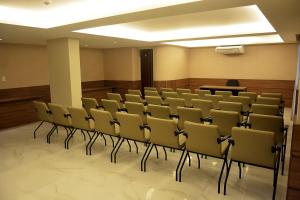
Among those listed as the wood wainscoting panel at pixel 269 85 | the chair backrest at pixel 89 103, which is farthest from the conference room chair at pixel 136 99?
the wood wainscoting panel at pixel 269 85

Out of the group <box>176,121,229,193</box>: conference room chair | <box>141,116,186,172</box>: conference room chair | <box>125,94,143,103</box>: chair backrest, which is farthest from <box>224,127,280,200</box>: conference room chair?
<box>125,94,143,103</box>: chair backrest

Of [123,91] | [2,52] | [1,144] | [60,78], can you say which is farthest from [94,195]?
[123,91]

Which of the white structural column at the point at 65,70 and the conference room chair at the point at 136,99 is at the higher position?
the white structural column at the point at 65,70

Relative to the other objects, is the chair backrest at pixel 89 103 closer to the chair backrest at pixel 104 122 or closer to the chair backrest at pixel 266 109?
the chair backrest at pixel 104 122

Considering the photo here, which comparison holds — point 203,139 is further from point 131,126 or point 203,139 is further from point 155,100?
point 155,100

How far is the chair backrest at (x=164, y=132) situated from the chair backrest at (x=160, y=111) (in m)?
1.20

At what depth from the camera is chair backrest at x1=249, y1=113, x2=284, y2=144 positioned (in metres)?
3.56

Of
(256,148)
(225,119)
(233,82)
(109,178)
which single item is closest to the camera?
(256,148)

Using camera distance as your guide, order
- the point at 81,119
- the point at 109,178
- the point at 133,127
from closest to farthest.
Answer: the point at 109,178, the point at 133,127, the point at 81,119

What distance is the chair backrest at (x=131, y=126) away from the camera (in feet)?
12.3

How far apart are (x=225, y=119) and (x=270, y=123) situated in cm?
71

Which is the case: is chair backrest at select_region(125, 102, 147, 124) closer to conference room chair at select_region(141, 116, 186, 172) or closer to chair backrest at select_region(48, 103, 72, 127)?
chair backrest at select_region(48, 103, 72, 127)

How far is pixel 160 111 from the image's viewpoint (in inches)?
191

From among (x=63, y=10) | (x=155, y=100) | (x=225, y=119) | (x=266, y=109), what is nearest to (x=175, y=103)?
(x=155, y=100)
